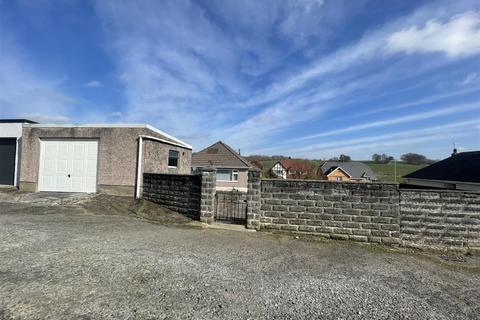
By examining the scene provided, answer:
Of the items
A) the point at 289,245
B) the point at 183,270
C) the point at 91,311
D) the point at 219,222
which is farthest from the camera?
the point at 219,222

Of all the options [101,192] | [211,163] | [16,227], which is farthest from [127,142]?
[211,163]

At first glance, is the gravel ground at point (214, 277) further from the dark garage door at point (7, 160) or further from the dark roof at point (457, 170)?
the dark roof at point (457, 170)

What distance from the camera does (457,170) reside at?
69.2ft

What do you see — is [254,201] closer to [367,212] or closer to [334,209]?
[334,209]

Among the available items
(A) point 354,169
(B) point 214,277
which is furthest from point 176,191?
(A) point 354,169

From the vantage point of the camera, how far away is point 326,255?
19.5 ft

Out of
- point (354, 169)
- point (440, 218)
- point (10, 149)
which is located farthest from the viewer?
point (354, 169)

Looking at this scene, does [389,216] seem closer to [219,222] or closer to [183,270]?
[219,222]

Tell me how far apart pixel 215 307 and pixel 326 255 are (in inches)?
131

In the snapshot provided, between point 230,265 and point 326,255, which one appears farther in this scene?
point 326,255

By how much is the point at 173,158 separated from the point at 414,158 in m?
65.8

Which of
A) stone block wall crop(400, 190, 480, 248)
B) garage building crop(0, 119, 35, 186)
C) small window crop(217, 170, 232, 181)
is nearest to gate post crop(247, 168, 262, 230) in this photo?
stone block wall crop(400, 190, 480, 248)

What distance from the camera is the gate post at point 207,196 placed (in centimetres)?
847

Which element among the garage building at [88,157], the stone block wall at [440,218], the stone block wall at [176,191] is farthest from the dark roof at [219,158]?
the stone block wall at [440,218]
